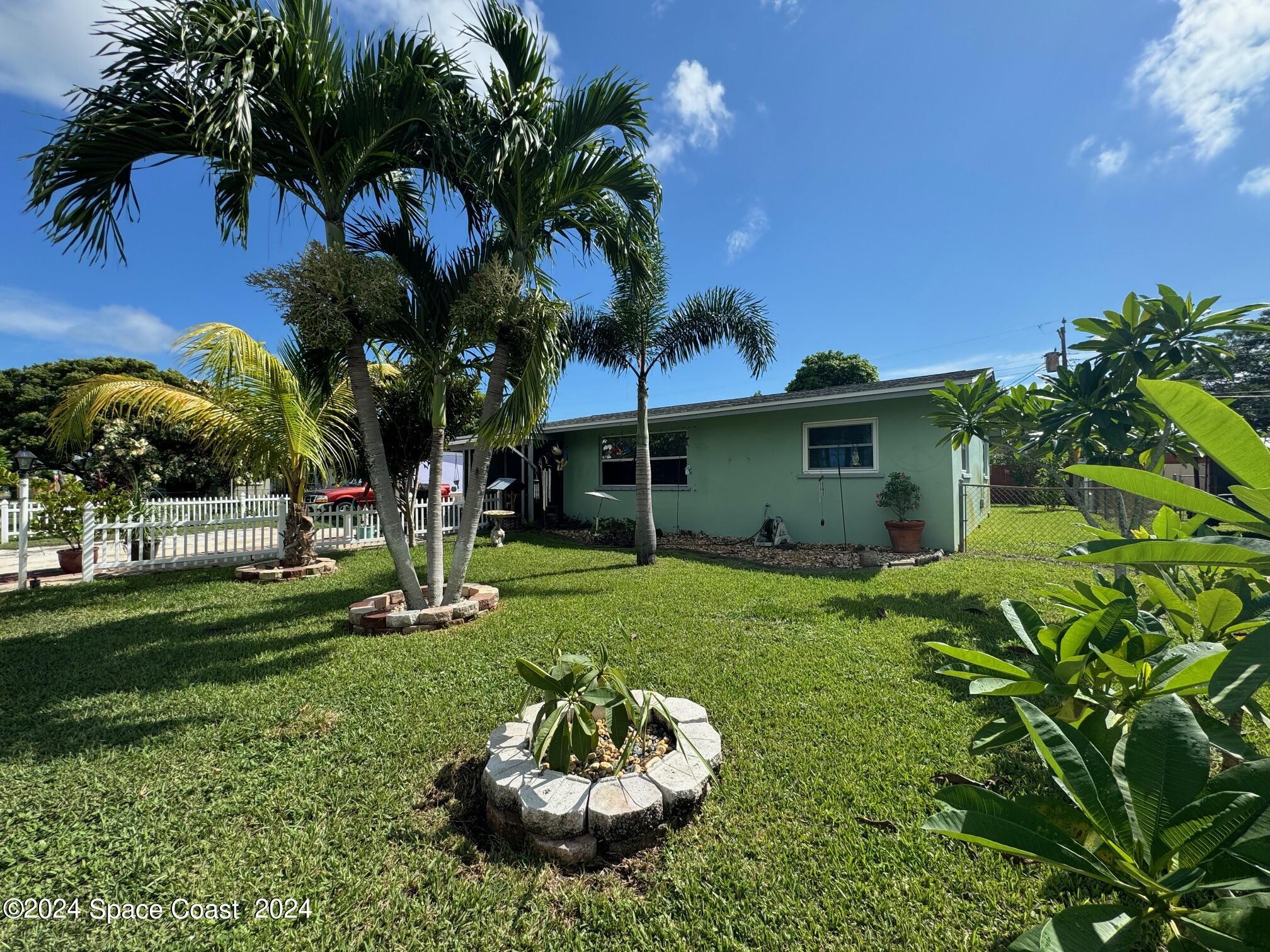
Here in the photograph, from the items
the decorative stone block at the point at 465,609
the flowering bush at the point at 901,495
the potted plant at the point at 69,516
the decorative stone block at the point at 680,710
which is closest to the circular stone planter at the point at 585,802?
the decorative stone block at the point at 680,710

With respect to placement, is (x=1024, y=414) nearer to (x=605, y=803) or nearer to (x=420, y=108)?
(x=605, y=803)

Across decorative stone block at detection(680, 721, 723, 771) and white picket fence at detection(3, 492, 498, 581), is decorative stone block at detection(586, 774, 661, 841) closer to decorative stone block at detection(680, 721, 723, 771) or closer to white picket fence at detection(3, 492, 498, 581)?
decorative stone block at detection(680, 721, 723, 771)

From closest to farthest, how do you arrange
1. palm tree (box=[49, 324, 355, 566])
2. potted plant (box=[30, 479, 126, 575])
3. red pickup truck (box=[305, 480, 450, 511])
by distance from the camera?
palm tree (box=[49, 324, 355, 566]) → potted plant (box=[30, 479, 126, 575]) → red pickup truck (box=[305, 480, 450, 511])

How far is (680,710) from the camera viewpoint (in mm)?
2789

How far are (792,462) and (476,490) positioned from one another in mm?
6996

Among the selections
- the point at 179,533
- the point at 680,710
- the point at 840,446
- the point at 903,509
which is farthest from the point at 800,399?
the point at 179,533

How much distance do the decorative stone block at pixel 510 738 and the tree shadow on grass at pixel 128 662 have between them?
221 centimetres

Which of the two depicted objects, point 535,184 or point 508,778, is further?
point 535,184

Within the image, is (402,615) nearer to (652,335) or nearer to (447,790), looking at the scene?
(447,790)

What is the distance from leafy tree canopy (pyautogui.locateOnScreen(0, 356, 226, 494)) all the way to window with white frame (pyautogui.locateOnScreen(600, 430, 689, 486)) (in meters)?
9.72

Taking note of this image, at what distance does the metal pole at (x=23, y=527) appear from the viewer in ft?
22.1

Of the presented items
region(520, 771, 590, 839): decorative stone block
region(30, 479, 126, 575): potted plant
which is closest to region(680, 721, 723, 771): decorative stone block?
region(520, 771, 590, 839): decorative stone block

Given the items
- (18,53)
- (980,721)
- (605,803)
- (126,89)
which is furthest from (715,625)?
(18,53)

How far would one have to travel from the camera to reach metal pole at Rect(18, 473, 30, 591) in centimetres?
674
